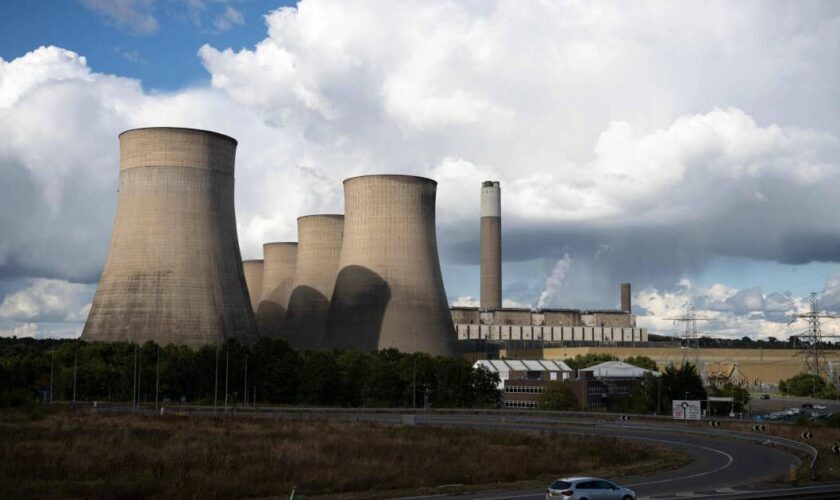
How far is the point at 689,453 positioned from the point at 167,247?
3227 centimetres

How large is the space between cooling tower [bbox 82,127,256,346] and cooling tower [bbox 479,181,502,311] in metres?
53.5

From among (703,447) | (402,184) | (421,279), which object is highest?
(402,184)

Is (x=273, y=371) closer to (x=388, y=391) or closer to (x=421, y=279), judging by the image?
(x=388, y=391)

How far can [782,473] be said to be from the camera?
22172mm

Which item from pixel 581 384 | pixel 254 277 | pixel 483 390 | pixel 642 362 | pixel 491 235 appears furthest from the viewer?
pixel 491 235

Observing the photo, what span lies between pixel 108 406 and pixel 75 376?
453 centimetres

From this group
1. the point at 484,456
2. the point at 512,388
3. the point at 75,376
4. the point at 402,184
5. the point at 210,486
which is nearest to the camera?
the point at 210,486

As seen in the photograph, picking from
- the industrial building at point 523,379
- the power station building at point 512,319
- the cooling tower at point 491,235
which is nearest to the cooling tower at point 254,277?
the power station building at point 512,319

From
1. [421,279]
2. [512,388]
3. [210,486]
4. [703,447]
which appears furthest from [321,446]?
[512,388]

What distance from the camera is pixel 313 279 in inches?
3012

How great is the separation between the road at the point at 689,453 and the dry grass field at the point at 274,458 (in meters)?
1.47

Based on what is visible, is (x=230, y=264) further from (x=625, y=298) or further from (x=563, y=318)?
(x=625, y=298)

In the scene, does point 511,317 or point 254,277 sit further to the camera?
point 511,317

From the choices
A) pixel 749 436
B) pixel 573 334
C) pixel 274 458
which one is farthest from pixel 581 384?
pixel 573 334
